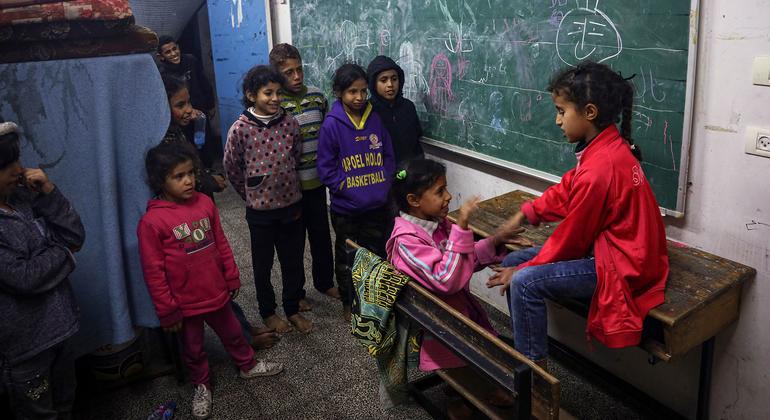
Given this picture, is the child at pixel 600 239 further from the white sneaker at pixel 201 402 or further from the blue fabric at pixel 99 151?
the blue fabric at pixel 99 151

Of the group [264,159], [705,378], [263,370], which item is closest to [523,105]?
[264,159]

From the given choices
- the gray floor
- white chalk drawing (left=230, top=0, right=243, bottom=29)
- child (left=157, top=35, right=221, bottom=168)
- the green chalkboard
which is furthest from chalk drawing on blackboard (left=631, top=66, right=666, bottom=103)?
white chalk drawing (left=230, top=0, right=243, bottom=29)

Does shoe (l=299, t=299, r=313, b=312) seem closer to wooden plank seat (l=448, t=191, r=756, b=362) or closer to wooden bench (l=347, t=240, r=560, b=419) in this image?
wooden bench (l=347, t=240, r=560, b=419)

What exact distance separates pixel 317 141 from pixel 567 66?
1275mm

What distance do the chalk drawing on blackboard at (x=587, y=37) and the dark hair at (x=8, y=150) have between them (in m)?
2.01

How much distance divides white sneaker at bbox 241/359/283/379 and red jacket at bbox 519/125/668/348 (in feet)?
4.85

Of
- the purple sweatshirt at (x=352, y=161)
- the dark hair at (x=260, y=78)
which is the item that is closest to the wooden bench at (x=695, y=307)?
the purple sweatshirt at (x=352, y=161)

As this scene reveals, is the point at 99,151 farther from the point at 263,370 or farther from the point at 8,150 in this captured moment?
the point at 263,370

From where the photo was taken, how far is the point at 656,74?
85.4 inches

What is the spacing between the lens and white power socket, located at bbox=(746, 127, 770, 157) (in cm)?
189

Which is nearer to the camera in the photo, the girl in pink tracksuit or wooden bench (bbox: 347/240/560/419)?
wooden bench (bbox: 347/240/560/419)

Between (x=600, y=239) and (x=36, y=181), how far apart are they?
6.03 ft

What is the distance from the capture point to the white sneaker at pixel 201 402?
8.27 feet

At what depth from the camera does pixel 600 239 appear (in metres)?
1.90
